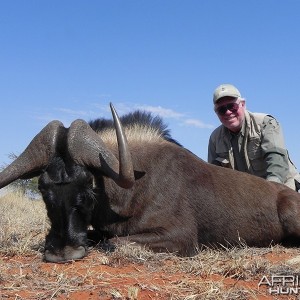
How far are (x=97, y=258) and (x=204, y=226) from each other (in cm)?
139

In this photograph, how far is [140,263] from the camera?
4148 millimetres

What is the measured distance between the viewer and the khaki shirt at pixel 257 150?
6.67 metres

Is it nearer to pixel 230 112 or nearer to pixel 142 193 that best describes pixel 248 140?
pixel 230 112

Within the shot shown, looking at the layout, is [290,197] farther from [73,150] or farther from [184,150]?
[73,150]

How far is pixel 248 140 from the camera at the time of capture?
7.03 m

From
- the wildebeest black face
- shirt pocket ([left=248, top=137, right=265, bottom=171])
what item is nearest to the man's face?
shirt pocket ([left=248, top=137, right=265, bottom=171])

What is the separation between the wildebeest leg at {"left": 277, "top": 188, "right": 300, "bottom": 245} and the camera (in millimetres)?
5492

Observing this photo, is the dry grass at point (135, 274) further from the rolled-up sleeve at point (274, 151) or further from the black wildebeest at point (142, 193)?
the rolled-up sleeve at point (274, 151)

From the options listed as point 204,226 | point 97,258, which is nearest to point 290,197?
point 204,226

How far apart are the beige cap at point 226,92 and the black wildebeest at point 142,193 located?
4.32 feet

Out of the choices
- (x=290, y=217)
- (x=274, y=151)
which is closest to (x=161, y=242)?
(x=290, y=217)

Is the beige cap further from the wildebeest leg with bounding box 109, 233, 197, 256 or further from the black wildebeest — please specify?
the wildebeest leg with bounding box 109, 233, 197, 256

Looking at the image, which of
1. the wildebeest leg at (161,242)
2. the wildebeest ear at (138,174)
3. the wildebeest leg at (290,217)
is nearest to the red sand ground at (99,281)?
the wildebeest leg at (161,242)

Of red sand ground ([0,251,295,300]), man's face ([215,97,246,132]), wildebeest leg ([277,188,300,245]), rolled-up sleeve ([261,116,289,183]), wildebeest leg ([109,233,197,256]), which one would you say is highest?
man's face ([215,97,246,132])
